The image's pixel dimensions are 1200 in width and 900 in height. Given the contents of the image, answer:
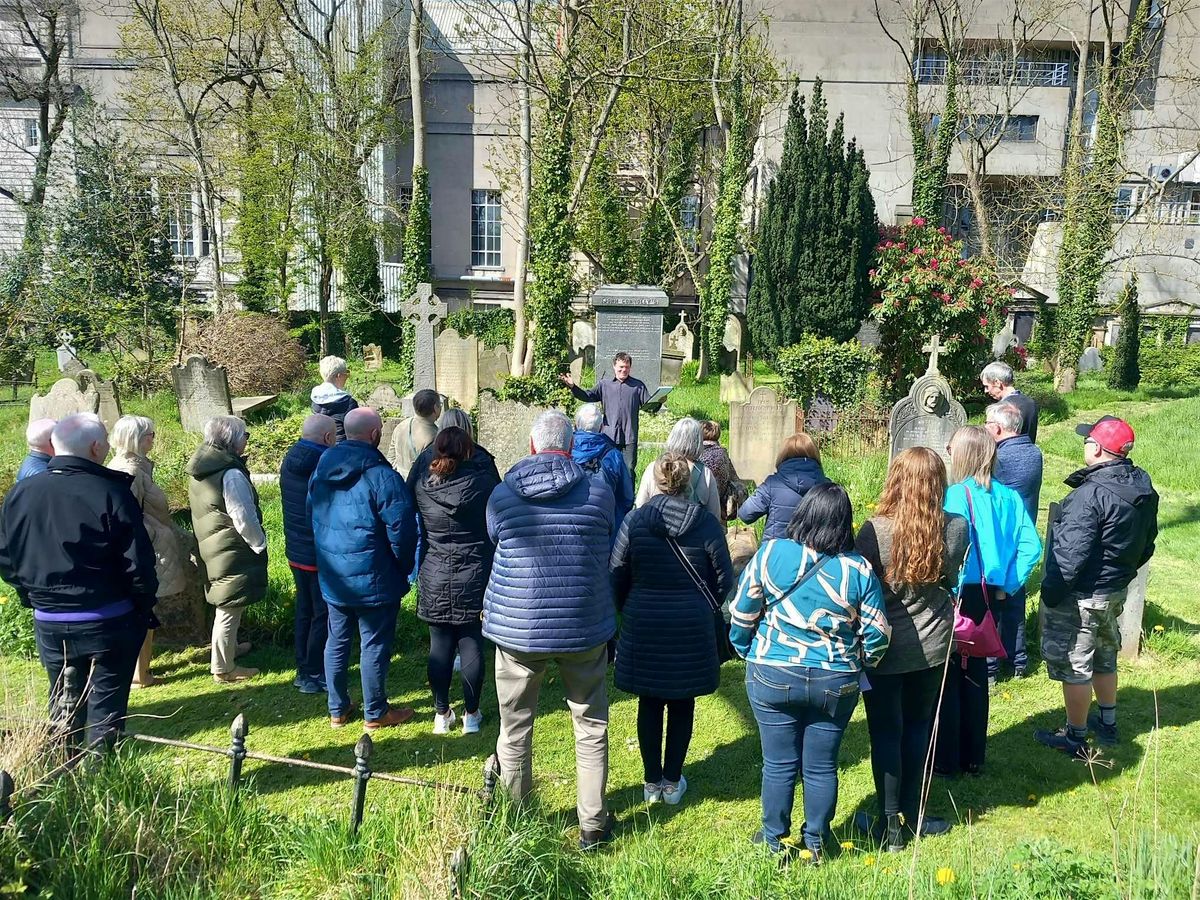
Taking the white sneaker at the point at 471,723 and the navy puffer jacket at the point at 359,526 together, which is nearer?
the navy puffer jacket at the point at 359,526

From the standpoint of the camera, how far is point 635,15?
1664 centimetres

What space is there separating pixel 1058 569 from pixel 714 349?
16.2 metres

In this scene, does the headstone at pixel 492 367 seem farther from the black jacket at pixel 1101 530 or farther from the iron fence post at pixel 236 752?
the iron fence post at pixel 236 752

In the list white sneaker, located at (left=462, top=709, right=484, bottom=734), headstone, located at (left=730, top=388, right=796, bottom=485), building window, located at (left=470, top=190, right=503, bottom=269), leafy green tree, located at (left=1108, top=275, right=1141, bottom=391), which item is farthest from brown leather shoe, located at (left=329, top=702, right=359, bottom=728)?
building window, located at (left=470, top=190, right=503, bottom=269)

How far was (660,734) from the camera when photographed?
14.6 ft

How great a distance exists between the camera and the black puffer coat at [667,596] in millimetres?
4184

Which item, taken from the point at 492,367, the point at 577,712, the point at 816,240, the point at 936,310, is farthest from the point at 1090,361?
the point at 577,712

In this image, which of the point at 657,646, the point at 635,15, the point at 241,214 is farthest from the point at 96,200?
the point at 657,646

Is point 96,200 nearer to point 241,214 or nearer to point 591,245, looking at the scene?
point 241,214

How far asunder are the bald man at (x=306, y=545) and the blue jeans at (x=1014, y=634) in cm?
428

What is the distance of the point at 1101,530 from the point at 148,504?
5481mm

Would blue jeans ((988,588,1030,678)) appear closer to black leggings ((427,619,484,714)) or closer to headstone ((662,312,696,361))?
black leggings ((427,619,484,714))

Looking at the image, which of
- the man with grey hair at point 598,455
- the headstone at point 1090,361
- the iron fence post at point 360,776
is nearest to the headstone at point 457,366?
A: the man with grey hair at point 598,455

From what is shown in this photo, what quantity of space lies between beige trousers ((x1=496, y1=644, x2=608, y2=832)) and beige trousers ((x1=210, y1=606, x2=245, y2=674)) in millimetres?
2569
